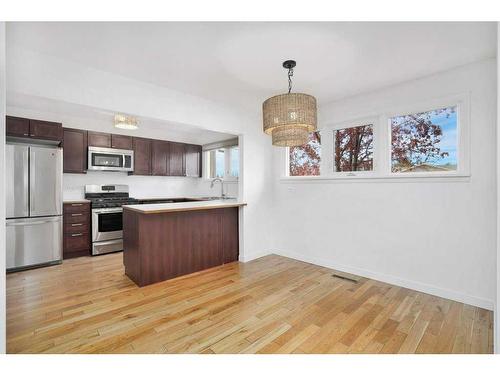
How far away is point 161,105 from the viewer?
2.94 m

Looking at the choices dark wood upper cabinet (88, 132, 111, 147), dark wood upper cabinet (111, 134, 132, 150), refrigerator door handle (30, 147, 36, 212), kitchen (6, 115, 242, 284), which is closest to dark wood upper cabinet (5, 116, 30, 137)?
kitchen (6, 115, 242, 284)

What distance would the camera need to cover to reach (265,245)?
13.7 ft

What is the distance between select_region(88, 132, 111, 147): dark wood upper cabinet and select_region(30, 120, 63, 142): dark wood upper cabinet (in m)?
0.52

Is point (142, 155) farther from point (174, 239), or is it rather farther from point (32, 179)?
point (174, 239)

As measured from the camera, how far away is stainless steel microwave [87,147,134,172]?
435 cm

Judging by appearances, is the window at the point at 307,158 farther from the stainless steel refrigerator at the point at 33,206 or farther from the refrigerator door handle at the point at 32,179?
the refrigerator door handle at the point at 32,179

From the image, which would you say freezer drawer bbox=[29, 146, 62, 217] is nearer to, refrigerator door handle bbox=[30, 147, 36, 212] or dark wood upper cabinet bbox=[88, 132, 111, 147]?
refrigerator door handle bbox=[30, 147, 36, 212]

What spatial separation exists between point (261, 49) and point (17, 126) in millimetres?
3612

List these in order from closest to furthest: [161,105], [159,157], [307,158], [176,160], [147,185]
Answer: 1. [161,105]
2. [307,158]
3. [159,157]
4. [147,185]
5. [176,160]

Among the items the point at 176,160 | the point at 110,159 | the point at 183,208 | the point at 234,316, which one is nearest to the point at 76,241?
the point at 110,159
